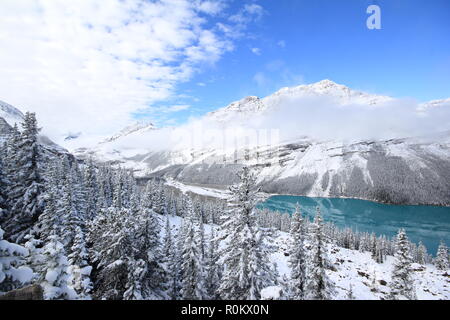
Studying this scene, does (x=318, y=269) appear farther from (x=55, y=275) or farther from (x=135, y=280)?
(x=55, y=275)

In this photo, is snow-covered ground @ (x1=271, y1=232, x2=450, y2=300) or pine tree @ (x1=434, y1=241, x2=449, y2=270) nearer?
snow-covered ground @ (x1=271, y1=232, x2=450, y2=300)

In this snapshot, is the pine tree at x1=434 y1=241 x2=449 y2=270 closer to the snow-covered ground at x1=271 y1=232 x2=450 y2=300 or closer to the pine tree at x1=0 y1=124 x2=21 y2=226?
the snow-covered ground at x1=271 y1=232 x2=450 y2=300

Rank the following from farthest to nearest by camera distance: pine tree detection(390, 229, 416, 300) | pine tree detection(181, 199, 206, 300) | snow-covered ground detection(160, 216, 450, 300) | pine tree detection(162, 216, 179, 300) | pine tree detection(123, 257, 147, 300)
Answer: snow-covered ground detection(160, 216, 450, 300) < pine tree detection(162, 216, 179, 300) < pine tree detection(390, 229, 416, 300) < pine tree detection(181, 199, 206, 300) < pine tree detection(123, 257, 147, 300)

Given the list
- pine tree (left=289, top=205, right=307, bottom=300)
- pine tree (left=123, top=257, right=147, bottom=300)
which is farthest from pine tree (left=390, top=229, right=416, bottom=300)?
pine tree (left=123, top=257, right=147, bottom=300)

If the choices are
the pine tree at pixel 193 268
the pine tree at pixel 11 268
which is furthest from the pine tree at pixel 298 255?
the pine tree at pixel 11 268

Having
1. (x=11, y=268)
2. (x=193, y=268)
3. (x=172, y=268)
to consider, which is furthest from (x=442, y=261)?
(x=11, y=268)

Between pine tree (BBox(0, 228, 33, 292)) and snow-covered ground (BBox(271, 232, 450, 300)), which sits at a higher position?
pine tree (BBox(0, 228, 33, 292))
